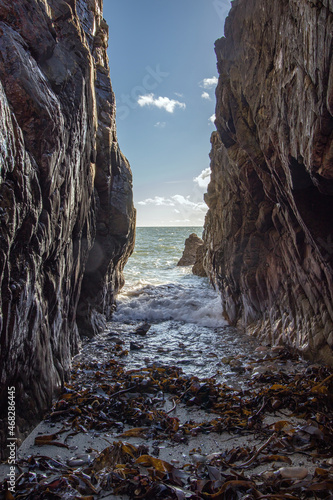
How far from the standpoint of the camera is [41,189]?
13.1 ft

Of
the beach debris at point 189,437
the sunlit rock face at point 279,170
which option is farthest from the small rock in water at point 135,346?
the sunlit rock face at point 279,170

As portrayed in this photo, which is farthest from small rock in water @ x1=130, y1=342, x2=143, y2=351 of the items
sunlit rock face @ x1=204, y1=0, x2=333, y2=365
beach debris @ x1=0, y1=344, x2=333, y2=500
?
sunlit rock face @ x1=204, y1=0, x2=333, y2=365

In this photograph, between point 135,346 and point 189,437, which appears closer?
point 189,437

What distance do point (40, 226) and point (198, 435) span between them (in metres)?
3.49

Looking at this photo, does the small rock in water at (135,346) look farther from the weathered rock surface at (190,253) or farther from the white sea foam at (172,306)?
the weathered rock surface at (190,253)

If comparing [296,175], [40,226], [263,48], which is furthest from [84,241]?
[263,48]

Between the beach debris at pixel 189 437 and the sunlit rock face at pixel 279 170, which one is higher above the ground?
the sunlit rock face at pixel 279 170

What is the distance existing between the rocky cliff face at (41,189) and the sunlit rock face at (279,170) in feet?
11.1

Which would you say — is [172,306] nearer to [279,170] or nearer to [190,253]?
[279,170]

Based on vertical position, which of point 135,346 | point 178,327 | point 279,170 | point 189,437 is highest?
point 279,170

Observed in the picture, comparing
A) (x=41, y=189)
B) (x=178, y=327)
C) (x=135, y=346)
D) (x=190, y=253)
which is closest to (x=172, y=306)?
(x=178, y=327)

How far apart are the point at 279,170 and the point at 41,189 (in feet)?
13.8

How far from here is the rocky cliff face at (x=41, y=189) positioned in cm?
313

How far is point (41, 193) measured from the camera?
395cm
